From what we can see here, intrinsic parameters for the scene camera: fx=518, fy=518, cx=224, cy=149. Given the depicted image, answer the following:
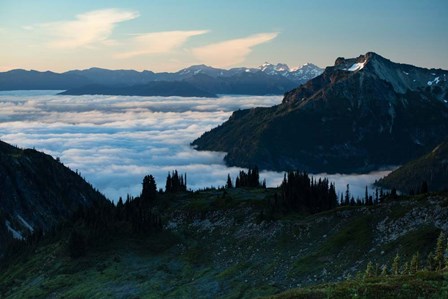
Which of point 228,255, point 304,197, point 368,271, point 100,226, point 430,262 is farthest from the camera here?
point 100,226

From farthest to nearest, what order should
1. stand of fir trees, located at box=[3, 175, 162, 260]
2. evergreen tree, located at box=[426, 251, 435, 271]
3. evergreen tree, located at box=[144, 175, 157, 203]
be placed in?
evergreen tree, located at box=[144, 175, 157, 203] → stand of fir trees, located at box=[3, 175, 162, 260] → evergreen tree, located at box=[426, 251, 435, 271]

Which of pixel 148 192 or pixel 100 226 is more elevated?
pixel 148 192

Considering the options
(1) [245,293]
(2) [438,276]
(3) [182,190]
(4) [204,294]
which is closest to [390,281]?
(2) [438,276]

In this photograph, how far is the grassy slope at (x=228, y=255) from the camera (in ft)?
307

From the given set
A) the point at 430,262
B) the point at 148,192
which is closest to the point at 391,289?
the point at 430,262

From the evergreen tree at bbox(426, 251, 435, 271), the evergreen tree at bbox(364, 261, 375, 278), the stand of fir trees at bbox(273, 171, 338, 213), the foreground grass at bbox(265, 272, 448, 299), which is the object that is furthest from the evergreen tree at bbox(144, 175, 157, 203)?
the foreground grass at bbox(265, 272, 448, 299)

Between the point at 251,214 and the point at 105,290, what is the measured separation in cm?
4489

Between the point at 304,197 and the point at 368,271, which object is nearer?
the point at 368,271

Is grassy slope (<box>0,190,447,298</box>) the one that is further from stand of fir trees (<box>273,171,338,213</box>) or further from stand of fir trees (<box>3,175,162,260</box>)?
stand of fir trees (<box>273,171,338,213</box>)

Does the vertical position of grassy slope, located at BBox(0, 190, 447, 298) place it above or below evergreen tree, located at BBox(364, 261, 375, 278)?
below

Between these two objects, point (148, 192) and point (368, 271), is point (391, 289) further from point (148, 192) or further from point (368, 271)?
point (148, 192)

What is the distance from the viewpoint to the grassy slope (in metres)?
93.7

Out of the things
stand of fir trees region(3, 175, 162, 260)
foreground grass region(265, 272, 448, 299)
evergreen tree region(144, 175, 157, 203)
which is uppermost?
foreground grass region(265, 272, 448, 299)

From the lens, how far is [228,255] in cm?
11744
